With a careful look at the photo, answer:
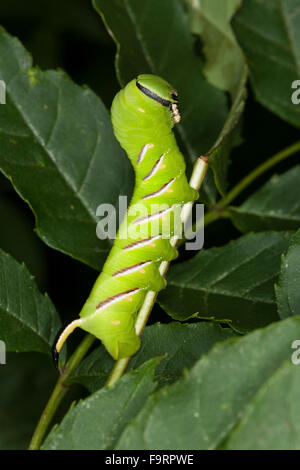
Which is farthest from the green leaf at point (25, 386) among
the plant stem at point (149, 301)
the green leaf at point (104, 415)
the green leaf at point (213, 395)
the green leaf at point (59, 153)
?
the green leaf at point (213, 395)

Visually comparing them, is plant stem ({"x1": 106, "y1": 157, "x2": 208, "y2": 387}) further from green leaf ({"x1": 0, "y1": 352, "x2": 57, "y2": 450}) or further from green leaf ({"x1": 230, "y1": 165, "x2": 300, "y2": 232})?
green leaf ({"x1": 0, "y1": 352, "x2": 57, "y2": 450})

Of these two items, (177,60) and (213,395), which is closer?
(213,395)

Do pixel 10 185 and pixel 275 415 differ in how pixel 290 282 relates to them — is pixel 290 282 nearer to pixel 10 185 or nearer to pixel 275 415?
pixel 275 415

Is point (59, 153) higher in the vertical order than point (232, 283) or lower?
higher

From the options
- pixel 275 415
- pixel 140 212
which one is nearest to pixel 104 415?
pixel 275 415

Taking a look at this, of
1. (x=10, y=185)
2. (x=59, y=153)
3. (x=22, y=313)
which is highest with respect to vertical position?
(x=59, y=153)

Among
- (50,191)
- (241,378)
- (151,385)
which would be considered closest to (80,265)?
(50,191)

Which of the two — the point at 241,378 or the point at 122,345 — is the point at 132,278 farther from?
the point at 241,378

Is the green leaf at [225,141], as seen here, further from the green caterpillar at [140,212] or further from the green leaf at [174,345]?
the green leaf at [174,345]
